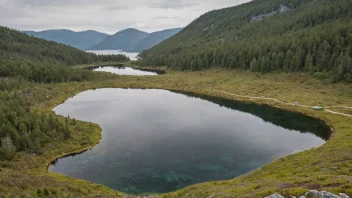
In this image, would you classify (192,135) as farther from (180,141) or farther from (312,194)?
(312,194)

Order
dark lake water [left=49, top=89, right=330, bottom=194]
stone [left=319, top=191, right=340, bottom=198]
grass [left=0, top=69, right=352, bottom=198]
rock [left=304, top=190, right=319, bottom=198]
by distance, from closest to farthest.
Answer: stone [left=319, top=191, right=340, bottom=198], rock [left=304, top=190, right=319, bottom=198], grass [left=0, top=69, right=352, bottom=198], dark lake water [left=49, top=89, right=330, bottom=194]

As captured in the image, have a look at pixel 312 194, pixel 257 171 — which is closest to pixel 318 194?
pixel 312 194

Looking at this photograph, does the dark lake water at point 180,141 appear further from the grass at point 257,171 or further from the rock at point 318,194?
the rock at point 318,194

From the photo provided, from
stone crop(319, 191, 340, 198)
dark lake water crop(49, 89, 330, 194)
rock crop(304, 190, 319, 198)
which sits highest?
stone crop(319, 191, 340, 198)

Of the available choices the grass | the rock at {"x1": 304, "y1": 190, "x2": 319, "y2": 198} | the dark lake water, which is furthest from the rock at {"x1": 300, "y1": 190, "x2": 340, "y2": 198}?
the dark lake water

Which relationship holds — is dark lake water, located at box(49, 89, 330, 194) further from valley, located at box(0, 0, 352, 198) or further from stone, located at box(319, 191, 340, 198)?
stone, located at box(319, 191, 340, 198)

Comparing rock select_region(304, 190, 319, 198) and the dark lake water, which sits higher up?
rock select_region(304, 190, 319, 198)

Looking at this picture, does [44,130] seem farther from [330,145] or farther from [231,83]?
[231,83]
